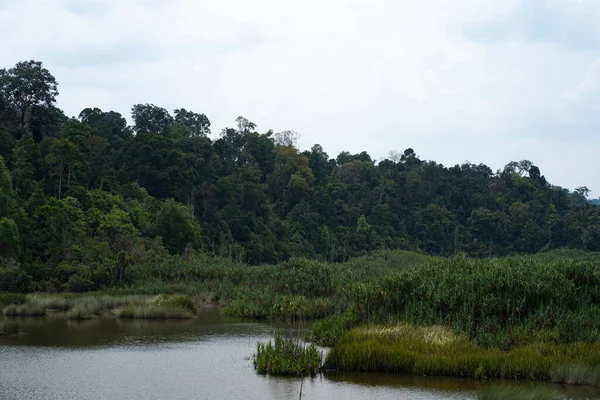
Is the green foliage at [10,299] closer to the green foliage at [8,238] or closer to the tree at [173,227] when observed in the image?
the green foliage at [8,238]

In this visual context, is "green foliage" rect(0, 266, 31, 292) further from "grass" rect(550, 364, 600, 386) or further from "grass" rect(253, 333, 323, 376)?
"grass" rect(550, 364, 600, 386)

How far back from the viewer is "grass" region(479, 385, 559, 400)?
18156mm

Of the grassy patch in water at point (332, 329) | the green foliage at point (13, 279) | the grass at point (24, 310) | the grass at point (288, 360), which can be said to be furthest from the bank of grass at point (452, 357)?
the green foliage at point (13, 279)

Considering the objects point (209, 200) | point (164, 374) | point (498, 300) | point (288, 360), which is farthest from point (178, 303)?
point (209, 200)

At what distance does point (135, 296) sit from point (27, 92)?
35.5 meters

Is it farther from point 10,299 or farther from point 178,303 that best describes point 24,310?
point 178,303

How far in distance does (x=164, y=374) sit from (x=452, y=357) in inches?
374

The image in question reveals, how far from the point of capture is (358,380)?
72.0 ft

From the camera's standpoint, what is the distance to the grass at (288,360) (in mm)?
22344

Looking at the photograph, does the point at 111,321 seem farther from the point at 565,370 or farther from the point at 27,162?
the point at 27,162

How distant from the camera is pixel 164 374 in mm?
22797

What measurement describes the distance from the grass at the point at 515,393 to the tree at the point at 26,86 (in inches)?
2367

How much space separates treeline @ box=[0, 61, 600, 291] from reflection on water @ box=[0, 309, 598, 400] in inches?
763

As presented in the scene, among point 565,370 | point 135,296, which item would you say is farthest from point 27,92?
point 565,370
